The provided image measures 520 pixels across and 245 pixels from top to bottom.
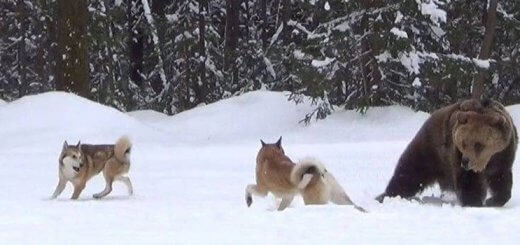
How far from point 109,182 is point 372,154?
15.9 feet

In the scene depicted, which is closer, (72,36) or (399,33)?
(399,33)

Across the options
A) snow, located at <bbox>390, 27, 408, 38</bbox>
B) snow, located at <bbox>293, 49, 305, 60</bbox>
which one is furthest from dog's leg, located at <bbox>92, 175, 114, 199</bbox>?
snow, located at <bbox>293, 49, 305, 60</bbox>

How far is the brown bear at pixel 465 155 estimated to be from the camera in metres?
7.53

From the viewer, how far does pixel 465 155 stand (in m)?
7.50

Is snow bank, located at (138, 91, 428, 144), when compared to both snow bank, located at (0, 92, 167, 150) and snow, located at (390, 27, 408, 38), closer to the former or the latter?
snow, located at (390, 27, 408, 38)

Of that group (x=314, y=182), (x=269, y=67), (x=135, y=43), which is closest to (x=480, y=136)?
(x=314, y=182)

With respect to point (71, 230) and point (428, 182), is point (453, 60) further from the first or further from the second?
point (71, 230)

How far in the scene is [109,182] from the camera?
32.8ft

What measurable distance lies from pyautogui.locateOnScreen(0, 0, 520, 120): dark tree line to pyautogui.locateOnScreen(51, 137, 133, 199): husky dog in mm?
9754

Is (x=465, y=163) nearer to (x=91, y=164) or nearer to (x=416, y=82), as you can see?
(x=91, y=164)

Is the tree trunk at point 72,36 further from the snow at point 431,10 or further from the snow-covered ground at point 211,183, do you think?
the snow at point 431,10

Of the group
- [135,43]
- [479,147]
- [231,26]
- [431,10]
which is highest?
[231,26]

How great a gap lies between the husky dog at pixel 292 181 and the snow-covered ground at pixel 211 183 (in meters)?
0.28

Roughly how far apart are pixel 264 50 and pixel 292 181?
25.5 metres
